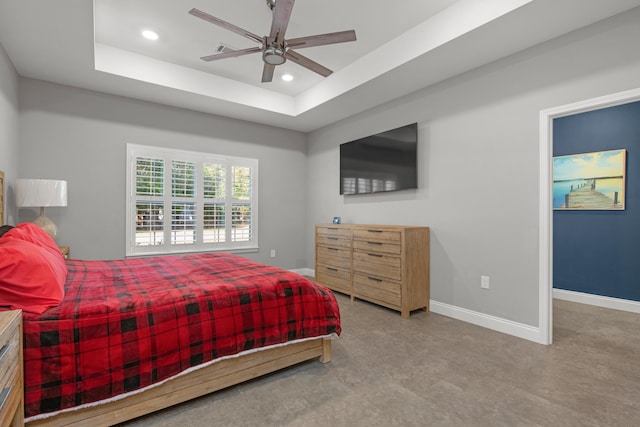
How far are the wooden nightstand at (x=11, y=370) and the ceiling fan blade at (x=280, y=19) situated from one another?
208 cm

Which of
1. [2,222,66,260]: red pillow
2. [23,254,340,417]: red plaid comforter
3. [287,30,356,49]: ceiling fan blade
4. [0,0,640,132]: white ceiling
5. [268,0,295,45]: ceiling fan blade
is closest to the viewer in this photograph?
[23,254,340,417]: red plaid comforter

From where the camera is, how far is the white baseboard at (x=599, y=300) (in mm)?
3645

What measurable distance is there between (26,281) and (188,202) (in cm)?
313

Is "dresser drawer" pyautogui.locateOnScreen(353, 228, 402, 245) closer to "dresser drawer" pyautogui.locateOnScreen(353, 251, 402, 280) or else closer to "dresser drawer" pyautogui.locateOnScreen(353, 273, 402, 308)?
"dresser drawer" pyautogui.locateOnScreen(353, 251, 402, 280)

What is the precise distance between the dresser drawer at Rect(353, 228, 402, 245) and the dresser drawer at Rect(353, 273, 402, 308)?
0.45 m

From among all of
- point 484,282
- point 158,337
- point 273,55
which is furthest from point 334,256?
point 158,337

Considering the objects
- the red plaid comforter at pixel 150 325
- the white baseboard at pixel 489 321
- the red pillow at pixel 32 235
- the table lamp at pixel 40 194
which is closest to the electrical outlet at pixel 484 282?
the white baseboard at pixel 489 321

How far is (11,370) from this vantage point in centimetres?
125

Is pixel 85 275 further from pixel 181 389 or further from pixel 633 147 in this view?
pixel 633 147

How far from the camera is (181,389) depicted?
1.78m

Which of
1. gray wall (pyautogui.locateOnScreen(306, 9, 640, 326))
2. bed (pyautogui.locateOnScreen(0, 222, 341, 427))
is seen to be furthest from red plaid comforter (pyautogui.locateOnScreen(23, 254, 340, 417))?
gray wall (pyautogui.locateOnScreen(306, 9, 640, 326))

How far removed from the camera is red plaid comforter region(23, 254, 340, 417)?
4.79 ft

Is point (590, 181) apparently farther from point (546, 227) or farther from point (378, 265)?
point (378, 265)

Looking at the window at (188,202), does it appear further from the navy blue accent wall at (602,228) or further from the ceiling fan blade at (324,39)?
the navy blue accent wall at (602,228)
